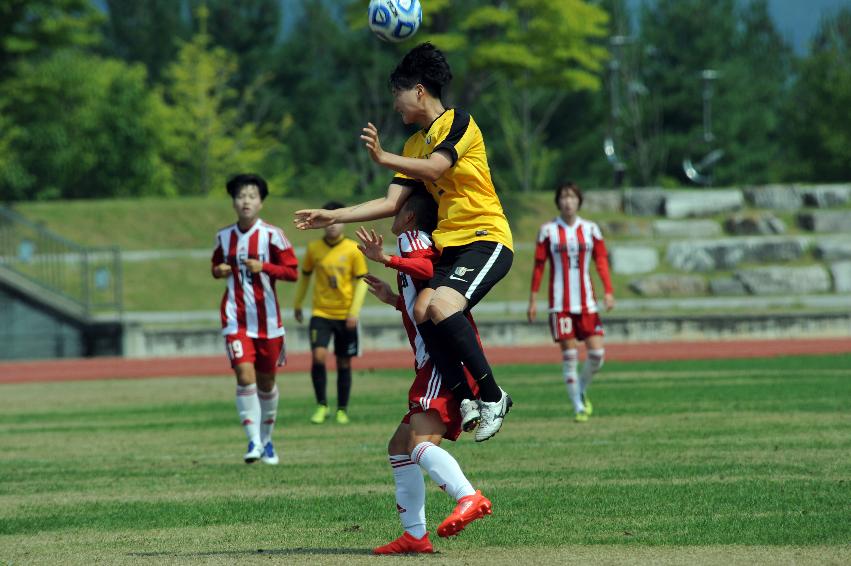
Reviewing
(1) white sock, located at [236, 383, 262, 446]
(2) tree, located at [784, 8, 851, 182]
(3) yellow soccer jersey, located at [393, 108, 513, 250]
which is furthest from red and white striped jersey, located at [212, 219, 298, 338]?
(2) tree, located at [784, 8, 851, 182]

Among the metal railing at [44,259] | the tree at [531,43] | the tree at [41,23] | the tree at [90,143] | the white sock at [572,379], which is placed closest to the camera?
the white sock at [572,379]

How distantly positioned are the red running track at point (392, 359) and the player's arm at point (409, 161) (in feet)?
63.0

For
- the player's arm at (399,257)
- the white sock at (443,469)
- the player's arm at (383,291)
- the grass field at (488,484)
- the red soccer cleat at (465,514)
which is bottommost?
the grass field at (488,484)

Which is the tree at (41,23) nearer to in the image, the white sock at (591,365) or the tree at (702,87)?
the white sock at (591,365)

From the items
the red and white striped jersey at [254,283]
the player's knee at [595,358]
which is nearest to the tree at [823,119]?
the player's knee at [595,358]

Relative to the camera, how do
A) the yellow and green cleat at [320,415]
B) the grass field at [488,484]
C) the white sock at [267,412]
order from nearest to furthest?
the grass field at [488,484] → the white sock at [267,412] → the yellow and green cleat at [320,415]

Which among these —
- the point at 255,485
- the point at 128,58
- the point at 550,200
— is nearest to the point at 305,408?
the point at 255,485

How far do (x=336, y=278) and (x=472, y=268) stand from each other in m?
9.48

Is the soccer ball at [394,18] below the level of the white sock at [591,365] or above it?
above

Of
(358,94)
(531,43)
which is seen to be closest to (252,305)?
(531,43)

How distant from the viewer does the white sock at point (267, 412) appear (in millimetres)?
12633

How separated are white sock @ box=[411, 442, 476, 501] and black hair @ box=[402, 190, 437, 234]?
3.95ft

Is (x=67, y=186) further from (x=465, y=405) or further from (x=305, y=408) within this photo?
(x=465, y=405)

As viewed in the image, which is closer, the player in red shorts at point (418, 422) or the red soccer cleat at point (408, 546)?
the player in red shorts at point (418, 422)
